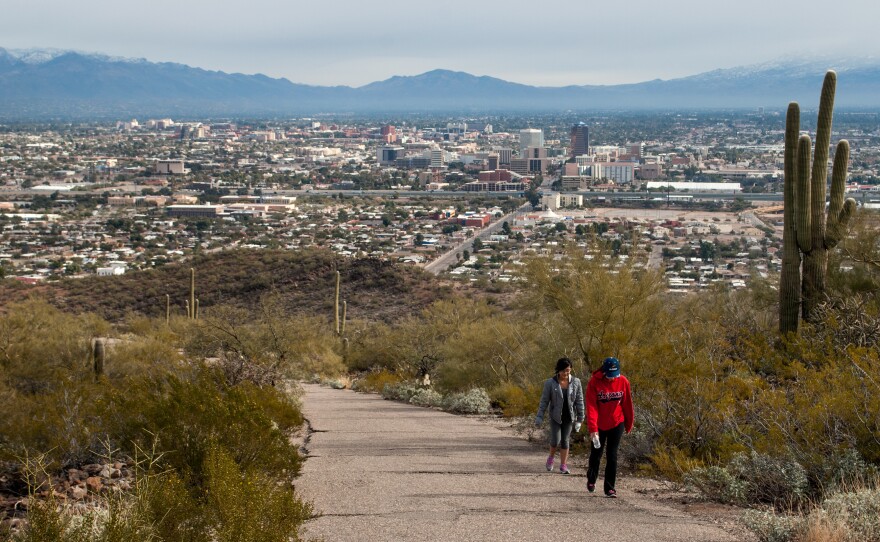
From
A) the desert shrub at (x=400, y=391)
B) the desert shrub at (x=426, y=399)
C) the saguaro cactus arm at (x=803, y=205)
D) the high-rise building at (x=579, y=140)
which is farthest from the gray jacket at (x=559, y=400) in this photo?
the high-rise building at (x=579, y=140)

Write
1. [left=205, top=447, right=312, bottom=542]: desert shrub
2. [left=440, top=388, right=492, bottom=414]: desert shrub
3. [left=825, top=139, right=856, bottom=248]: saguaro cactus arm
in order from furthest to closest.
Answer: [left=440, top=388, right=492, bottom=414]: desert shrub
[left=825, top=139, right=856, bottom=248]: saguaro cactus arm
[left=205, top=447, right=312, bottom=542]: desert shrub

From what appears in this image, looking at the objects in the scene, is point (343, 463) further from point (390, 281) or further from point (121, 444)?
point (390, 281)

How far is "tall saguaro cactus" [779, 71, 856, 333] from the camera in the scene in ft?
44.8

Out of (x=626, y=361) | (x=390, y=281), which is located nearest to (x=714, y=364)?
(x=626, y=361)

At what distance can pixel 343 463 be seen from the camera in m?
9.93

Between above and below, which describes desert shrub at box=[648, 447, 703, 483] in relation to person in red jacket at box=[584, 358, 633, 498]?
below

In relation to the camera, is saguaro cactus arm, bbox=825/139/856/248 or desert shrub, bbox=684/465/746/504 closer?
desert shrub, bbox=684/465/746/504

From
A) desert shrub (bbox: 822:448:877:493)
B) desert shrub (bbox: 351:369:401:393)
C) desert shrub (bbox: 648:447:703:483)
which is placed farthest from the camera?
desert shrub (bbox: 351:369:401:393)

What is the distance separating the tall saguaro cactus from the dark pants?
600cm

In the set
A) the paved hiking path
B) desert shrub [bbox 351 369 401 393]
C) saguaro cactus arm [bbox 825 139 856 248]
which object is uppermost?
saguaro cactus arm [bbox 825 139 856 248]

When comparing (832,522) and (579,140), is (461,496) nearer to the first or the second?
(832,522)

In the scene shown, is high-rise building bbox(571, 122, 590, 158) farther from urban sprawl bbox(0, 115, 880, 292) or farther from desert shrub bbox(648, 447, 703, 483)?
desert shrub bbox(648, 447, 703, 483)

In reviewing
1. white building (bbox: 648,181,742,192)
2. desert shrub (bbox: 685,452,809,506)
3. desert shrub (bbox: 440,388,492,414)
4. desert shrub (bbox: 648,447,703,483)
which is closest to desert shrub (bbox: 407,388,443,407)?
desert shrub (bbox: 440,388,492,414)

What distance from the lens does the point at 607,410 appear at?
8.30 meters
